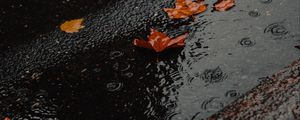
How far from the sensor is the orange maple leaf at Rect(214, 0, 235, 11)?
317 centimetres

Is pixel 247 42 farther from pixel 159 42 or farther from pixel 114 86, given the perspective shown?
pixel 114 86

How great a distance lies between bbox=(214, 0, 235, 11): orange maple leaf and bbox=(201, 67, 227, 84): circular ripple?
0.71 m

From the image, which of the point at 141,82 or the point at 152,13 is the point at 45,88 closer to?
the point at 141,82

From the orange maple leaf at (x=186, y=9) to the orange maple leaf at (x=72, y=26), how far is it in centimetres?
79

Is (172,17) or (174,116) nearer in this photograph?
(174,116)

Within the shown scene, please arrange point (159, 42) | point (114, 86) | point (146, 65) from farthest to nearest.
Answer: point (159, 42)
point (146, 65)
point (114, 86)

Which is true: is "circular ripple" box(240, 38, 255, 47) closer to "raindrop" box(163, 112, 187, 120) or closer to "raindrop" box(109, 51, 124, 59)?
"raindrop" box(163, 112, 187, 120)

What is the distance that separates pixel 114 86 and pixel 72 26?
95cm

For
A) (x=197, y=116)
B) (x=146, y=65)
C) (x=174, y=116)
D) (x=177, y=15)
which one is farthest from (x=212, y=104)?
(x=177, y=15)

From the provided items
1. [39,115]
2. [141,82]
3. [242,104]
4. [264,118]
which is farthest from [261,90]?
[39,115]

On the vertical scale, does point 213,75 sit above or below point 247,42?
below

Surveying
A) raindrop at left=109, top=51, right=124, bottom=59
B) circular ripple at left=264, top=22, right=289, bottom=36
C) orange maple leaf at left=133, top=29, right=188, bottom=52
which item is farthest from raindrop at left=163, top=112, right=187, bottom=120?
circular ripple at left=264, top=22, right=289, bottom=36

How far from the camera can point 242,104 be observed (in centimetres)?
196

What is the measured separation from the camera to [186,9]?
10.6 ft
